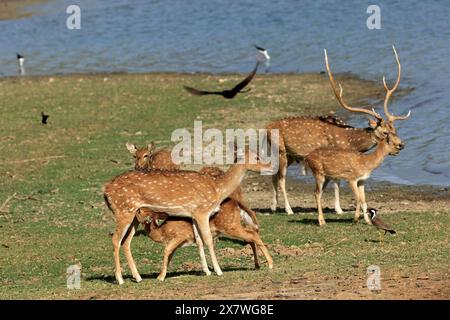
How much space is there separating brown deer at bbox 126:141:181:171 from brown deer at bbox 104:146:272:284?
2893mm

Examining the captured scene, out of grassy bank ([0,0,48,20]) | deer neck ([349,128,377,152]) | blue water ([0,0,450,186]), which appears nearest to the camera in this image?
deer neck ([349,128,377,152])

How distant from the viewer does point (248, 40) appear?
28.3m

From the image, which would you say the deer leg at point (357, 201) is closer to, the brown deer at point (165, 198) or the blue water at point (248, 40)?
the brown deer at point (165, 198)

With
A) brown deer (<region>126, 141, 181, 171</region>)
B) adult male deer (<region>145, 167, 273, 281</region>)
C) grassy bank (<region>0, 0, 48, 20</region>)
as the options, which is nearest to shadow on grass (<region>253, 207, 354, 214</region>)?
brown deer (<region>126, 141, 181, 171</region>)

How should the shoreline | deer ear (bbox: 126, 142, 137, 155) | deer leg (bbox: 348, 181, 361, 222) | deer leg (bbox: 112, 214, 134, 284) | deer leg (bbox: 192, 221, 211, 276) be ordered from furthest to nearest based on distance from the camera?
the shoreline, deer ear (bbox: 126, 142, 137, 155), deer leg (bbox: 348, 181, 361, 222), deer leg (bbox: 192, 221, 211, 276), deer leg (bbox: 112, 214, 134, 284)

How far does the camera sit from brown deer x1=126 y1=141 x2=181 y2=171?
44.2ft

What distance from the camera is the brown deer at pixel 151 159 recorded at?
13.5 meters

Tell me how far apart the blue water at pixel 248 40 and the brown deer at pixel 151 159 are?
5180mm

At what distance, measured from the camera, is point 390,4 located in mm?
30031

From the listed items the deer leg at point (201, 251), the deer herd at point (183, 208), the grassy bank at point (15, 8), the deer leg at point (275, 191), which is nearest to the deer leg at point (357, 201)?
the deer leg at point (275, 191)

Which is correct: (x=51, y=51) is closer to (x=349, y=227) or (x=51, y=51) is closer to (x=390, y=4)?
(x=390, y=4)

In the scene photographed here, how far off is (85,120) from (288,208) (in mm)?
6798

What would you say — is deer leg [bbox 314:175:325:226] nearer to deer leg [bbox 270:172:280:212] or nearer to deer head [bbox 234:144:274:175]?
deer leg [bbox 270:172:280:212]
